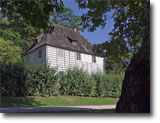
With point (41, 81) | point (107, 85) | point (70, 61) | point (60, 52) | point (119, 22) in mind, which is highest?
point (119, 22)

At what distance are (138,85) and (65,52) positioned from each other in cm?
1450

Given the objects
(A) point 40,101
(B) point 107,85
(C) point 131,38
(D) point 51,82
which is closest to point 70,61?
(D) point 51,82

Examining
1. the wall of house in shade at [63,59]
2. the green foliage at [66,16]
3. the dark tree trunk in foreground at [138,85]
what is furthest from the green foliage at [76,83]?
the dark tree trunk in foreground at [138,85]

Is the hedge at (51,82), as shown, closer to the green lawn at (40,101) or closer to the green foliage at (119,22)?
the green lawn at (40,101)

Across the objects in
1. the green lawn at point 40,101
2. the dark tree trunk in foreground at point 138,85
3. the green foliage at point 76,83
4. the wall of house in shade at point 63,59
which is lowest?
the green lawn at point 40,101

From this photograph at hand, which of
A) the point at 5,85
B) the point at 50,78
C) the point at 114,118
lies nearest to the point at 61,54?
the point at 50,78

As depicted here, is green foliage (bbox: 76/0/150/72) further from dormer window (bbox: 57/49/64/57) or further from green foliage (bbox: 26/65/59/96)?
dormer window (bbox: 57/49/64/57)

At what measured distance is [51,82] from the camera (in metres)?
14.5

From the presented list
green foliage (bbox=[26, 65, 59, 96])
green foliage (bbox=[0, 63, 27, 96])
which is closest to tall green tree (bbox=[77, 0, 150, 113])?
green foliage (bbox=[26, 65, 59, 96])

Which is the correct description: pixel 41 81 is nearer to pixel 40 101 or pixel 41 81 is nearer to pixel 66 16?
pixel 40 101

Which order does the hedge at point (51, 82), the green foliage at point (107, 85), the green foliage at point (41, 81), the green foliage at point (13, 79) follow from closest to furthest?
the green foliage at point (13, 79), the hedge at point (51, 82), the green foliage at point (41, 81), the green foliage at point (107, 85)

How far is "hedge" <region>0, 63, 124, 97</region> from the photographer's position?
12.8 meters

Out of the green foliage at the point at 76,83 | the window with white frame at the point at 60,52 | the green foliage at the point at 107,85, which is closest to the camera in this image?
the green foliage at the point at 76,83

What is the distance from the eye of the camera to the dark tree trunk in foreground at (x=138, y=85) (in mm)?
3377
